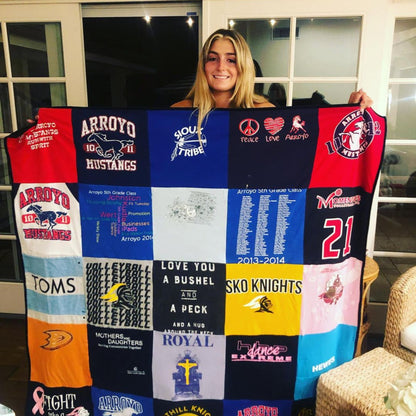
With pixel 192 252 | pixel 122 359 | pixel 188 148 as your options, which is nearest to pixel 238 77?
pixel 188 148

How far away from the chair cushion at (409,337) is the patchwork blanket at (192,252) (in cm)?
26

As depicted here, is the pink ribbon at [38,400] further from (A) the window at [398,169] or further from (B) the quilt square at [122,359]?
(A) the window at [398,169]

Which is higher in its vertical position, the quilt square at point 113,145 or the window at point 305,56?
the window at point 305,56

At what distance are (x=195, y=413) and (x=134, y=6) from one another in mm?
2180

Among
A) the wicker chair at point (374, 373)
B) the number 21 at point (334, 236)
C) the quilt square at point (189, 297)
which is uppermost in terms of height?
the number 21 at point (334, 236)

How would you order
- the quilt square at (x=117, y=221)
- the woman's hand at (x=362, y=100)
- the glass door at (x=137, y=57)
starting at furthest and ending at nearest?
the glass door at (x=137, y=57)
the quilt square at (x=117, y=221)
the woman's hand at (x=362, y=100)

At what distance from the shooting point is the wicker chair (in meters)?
1.48

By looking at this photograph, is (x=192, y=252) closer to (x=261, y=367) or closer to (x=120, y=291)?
(x=120, y=291)

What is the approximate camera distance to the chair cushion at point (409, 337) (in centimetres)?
169

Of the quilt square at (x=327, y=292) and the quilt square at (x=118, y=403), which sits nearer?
the quilt square at (x=327, y=292)

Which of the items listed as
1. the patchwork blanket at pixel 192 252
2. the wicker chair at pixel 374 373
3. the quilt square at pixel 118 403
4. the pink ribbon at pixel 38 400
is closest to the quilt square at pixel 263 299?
the patchwork blanket at pixel 192 252

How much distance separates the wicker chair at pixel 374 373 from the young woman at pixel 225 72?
3.54ft

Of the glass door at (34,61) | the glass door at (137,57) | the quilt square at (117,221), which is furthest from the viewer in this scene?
the glass door at (137,57)

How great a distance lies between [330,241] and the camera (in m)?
1.54
